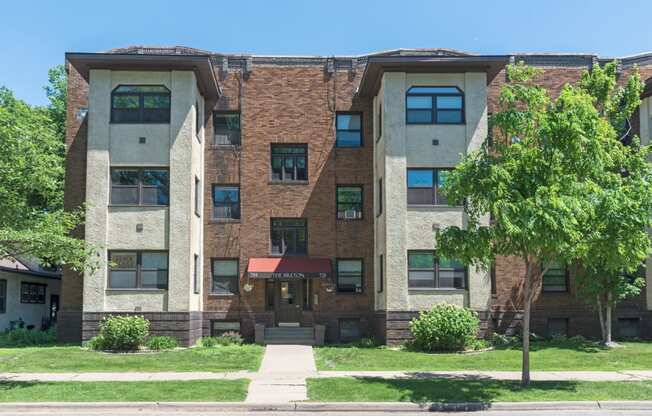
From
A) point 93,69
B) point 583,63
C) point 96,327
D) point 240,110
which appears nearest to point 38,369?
point 96,327

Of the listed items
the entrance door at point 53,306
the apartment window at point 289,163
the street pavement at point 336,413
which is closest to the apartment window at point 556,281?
the apartment window at point 289,163

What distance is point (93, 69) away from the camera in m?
25.7

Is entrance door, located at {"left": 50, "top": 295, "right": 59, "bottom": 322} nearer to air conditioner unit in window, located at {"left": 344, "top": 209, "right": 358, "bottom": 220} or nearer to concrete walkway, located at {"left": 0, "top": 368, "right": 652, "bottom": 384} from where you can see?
air conditioner unit in window, located at {"left": 344, "top": 209, "right": 358, "bottom": 220}

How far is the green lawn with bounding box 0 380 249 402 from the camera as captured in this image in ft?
46.8

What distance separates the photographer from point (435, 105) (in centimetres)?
2616

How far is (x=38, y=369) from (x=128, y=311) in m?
5.79

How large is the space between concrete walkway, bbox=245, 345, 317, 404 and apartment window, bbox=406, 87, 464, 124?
9.46 m

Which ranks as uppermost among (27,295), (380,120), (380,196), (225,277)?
(380,120)

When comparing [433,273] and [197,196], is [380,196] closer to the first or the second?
[433,273]

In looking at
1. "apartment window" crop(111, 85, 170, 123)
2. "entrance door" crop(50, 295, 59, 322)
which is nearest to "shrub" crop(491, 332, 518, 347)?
"apartment window" crop(111, 85, 170, 123)

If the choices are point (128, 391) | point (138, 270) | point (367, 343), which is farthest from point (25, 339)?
point (128, 391)

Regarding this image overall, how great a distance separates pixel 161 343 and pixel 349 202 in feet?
31.7

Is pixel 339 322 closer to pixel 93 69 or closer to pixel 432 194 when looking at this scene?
pixel 432 194

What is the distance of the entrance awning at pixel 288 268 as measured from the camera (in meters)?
27.2
